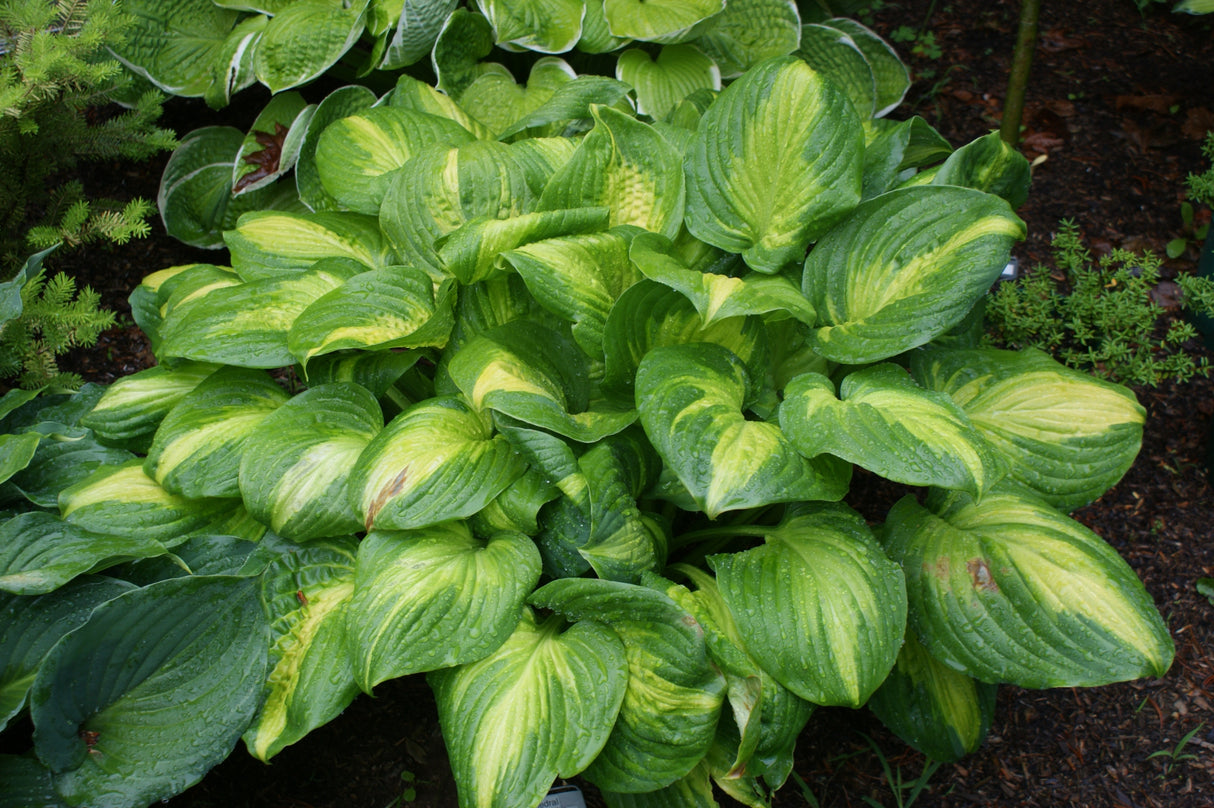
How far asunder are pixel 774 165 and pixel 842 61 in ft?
3.63

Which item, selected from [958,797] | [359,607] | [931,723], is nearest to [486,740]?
[359,607]

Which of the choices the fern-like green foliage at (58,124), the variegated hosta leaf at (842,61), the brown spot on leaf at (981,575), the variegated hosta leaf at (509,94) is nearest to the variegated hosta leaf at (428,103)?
the variegated hosta leaf at (509,94)

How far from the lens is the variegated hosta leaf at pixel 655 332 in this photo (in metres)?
1.45

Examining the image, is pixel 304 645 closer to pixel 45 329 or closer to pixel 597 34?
pixel 45 329

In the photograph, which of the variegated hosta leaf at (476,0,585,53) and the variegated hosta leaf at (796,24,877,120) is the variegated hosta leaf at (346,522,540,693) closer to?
the variegated hosta leaf at (476,0,585,53)

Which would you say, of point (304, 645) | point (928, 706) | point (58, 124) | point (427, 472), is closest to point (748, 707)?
point (928, 706)

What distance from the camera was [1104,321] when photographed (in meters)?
1.99

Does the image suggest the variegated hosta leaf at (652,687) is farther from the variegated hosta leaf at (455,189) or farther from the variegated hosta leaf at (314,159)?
the variegated hosta leaf at (314,159)

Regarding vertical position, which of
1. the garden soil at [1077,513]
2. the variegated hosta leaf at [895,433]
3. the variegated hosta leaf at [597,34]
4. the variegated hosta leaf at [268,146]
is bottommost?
the garden soil at [1077,513]

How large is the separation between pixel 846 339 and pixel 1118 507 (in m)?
1.01

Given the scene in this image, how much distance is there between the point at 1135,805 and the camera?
1626 mm

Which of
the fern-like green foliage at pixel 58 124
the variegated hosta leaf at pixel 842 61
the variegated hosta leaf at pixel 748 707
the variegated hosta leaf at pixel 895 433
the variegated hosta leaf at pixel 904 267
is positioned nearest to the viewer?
the variegated hosta leaf at pixel 895 433

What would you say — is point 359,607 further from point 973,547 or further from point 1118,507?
point 1118,507

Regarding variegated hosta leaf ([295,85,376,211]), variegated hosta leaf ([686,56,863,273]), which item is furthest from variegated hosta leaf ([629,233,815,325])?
variegated hosta leaf ([295,85,376,211])
